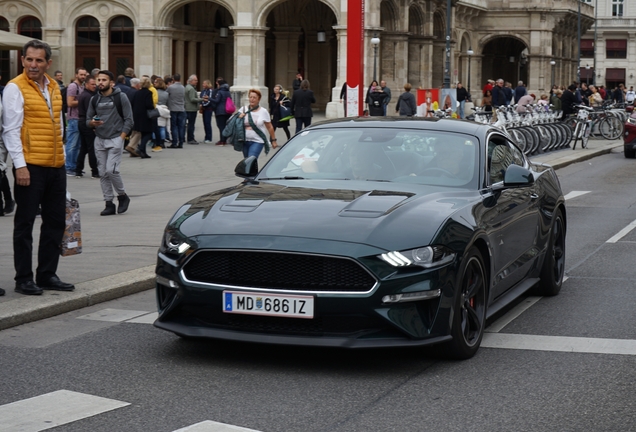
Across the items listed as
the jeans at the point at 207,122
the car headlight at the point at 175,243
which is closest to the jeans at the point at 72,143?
the jeans at the point at 207,122

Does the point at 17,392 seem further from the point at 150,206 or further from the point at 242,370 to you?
the point at 150,206

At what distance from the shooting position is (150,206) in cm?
1508

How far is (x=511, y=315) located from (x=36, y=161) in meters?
3.56

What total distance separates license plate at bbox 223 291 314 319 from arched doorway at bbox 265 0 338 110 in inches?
1761

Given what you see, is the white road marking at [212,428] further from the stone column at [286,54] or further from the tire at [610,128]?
the stone column at [286,54]

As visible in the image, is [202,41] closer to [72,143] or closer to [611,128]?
[611,128]

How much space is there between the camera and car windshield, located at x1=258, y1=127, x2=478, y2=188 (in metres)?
7.42

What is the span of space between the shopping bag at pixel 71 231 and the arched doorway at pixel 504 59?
7144cm

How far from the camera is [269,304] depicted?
6016 millimetres

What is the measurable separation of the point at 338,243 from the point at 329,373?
721mm

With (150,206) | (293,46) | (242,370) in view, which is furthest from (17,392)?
(293,46)

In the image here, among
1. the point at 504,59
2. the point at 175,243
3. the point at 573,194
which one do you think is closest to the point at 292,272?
the point at 175,243

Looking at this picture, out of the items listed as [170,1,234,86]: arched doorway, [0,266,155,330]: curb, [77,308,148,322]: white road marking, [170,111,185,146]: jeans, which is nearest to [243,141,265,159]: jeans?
[0,266,155,330]: curb

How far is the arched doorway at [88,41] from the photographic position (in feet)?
151
